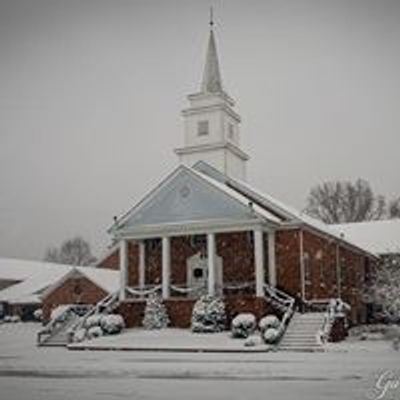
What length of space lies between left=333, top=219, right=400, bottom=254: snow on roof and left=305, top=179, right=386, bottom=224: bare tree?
1628 centimetres

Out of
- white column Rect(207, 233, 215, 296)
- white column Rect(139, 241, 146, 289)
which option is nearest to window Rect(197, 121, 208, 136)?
white column Rect(139, 241, 146, 289)

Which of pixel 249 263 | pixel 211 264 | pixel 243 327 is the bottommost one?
pixel 243 327

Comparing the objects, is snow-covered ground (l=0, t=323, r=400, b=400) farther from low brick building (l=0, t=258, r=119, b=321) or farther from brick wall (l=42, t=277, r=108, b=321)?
low brick building (l=0, t=258, r=119, b=321)

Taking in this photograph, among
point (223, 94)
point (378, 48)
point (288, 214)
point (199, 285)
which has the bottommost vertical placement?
point (199, 285)

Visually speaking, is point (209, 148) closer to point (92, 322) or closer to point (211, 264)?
point (211, 264)

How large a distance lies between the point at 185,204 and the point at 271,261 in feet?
16.7

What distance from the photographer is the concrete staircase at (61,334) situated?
2986 centimetres

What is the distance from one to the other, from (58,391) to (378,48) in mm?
54872

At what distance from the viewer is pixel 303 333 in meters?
27.2

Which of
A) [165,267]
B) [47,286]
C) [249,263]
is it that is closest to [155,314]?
[165,267]

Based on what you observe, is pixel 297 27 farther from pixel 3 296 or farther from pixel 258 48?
pixel 3 296

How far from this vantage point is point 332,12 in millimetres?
97938

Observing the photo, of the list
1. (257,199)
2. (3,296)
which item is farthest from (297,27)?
(257,199)

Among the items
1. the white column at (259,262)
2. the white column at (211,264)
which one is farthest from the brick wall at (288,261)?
the white column at (211,264)
